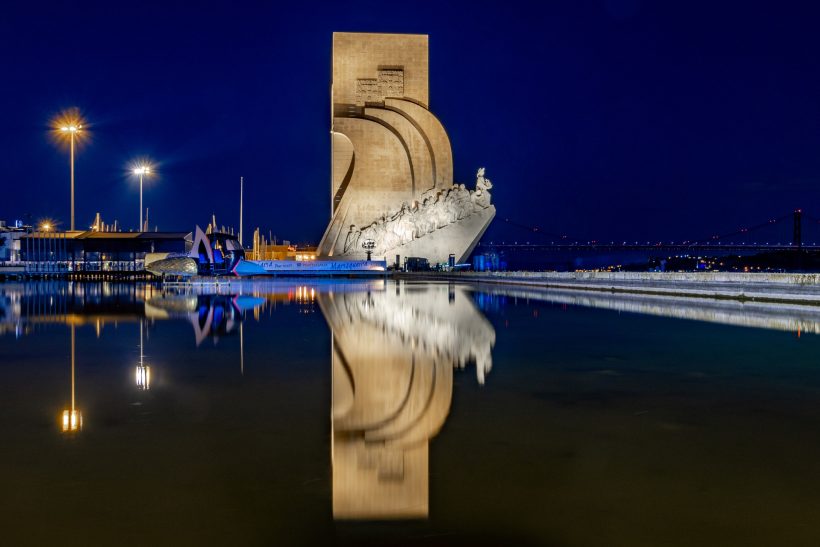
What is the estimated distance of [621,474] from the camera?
2881 mm

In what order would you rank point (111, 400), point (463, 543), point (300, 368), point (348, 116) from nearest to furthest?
point (463, 543) < point (111, 400) < point (300, 368) < point (348, 116)

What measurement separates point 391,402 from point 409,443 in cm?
90

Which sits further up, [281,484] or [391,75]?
[391,75]

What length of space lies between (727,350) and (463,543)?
533cm

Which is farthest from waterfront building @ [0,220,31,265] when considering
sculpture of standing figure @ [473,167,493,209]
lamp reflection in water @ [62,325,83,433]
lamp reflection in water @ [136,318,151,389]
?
lamp reflection in water @ [62,325,83,433]

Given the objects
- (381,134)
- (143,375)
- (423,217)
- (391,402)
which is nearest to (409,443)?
(391,402)

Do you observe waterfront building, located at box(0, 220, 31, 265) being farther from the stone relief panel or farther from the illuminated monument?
the stone relief panel

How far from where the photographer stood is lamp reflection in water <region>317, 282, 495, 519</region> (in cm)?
270

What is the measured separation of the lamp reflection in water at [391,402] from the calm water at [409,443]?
16mm

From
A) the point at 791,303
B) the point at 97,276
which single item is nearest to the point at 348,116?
the point at 97,276

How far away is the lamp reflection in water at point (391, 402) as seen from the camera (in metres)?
2.70

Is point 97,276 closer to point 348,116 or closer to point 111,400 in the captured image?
point 348,116

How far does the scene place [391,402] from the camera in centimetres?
424

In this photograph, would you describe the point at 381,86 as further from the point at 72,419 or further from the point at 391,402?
the point at 72,419
